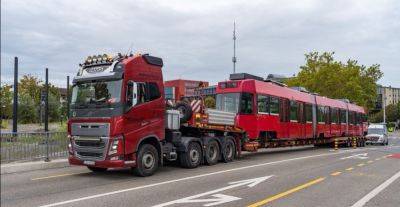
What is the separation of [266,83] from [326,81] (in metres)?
39.5

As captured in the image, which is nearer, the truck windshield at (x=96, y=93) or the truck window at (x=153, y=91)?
the truck windshield at (x=96, y=93)

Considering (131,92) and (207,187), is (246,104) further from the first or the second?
(207,187)

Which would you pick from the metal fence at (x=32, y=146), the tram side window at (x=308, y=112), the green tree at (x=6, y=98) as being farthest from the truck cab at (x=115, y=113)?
the green tree at (x=6, y=98)

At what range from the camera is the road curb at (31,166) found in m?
14.4

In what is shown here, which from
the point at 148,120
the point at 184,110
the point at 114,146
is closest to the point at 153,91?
the point at 148,120

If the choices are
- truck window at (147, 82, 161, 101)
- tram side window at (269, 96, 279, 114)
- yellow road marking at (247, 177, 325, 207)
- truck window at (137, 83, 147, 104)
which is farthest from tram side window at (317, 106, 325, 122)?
truck window at (137, 83, 147, 104)

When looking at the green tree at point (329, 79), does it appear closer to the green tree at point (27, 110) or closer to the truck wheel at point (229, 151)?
the green tree at point (27, 110)

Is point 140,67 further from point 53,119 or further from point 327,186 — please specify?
point 53,119

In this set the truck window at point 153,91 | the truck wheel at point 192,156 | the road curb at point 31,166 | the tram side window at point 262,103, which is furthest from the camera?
the tram side window at point 262,103

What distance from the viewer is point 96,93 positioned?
44.4 feet

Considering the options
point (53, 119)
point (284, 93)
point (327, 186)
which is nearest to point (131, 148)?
point (327, 186)

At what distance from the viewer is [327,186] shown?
40.4ft

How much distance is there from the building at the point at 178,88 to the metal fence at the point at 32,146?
397cm

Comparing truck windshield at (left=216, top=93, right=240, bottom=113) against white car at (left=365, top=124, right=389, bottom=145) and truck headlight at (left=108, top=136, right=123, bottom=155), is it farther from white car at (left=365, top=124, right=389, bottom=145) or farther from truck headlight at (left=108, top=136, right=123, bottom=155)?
white car at (left=365, top=124, right=389, bottom=145)
